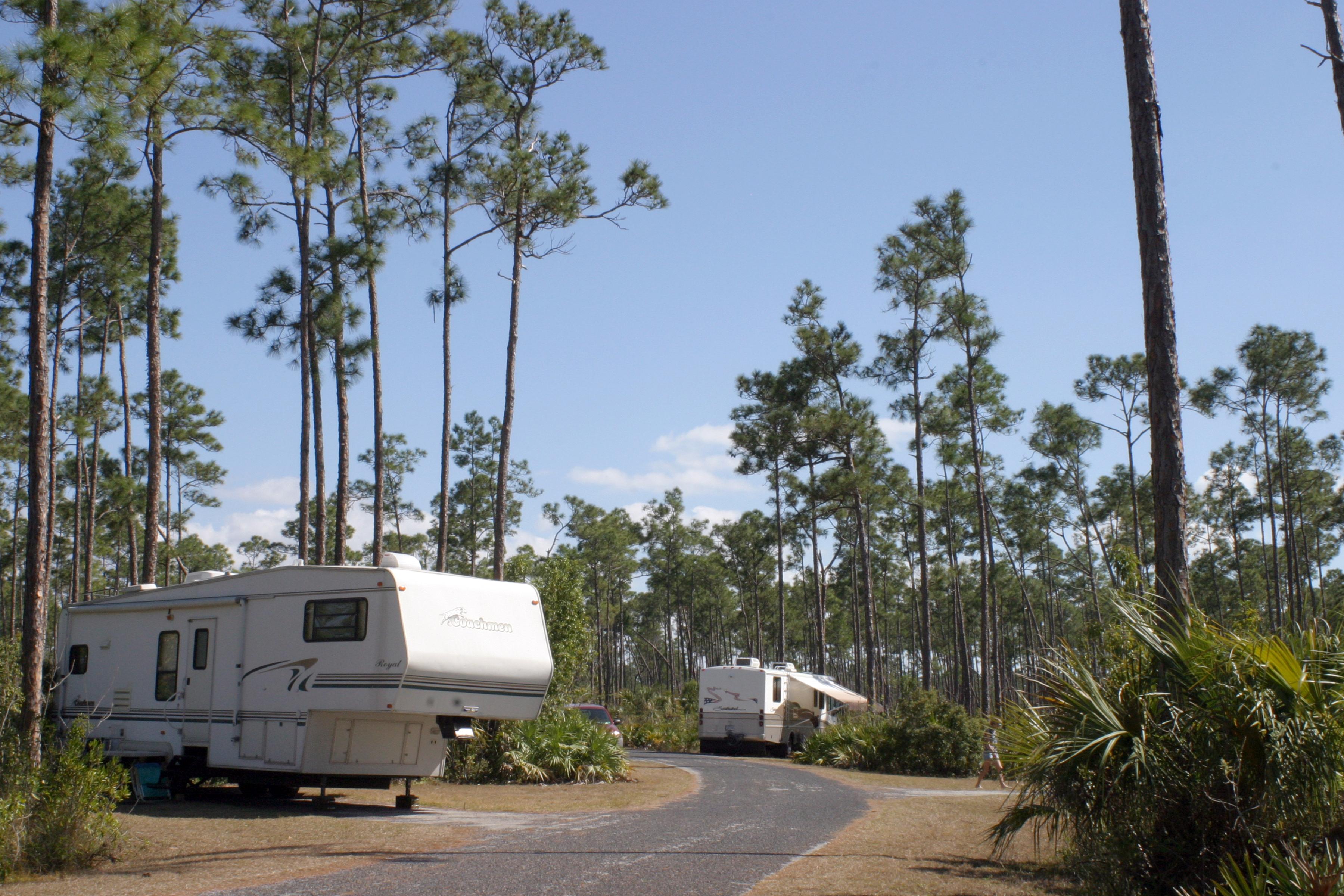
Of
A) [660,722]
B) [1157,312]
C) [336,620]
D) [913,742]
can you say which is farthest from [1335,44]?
[660,722]

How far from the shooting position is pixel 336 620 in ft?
40.3

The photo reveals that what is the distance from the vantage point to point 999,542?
59906 mm

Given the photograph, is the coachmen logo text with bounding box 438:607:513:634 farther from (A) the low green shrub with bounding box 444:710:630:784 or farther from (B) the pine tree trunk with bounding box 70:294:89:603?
(B) the pine tree trunk with bounding box 70:294:89:603

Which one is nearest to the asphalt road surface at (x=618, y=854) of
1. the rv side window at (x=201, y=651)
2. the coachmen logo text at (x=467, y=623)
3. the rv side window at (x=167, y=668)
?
the coachmen logo text at (x=467, y=623)

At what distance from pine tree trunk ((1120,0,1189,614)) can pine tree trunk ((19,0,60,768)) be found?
32.4 ft

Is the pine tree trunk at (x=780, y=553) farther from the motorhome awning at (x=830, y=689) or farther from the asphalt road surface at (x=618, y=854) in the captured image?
the asphalt road surface at (x=618, y=854)

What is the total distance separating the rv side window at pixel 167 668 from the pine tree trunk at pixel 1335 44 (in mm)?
15327

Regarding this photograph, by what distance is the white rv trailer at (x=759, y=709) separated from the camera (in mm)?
29094

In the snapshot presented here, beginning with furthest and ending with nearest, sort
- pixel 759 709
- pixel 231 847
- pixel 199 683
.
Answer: pixel 759 709, pixel 199 683, pixel 231 847

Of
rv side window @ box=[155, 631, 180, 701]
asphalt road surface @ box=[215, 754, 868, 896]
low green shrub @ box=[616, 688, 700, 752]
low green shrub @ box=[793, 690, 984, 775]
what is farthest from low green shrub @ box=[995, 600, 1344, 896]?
low green shrub @ box=[616, 688, 700, 752]

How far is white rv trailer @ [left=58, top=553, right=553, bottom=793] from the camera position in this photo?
12.0m

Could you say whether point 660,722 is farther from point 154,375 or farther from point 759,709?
point 154,375

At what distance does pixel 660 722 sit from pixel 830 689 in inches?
256

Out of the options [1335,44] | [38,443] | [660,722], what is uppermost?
[1335,44]
